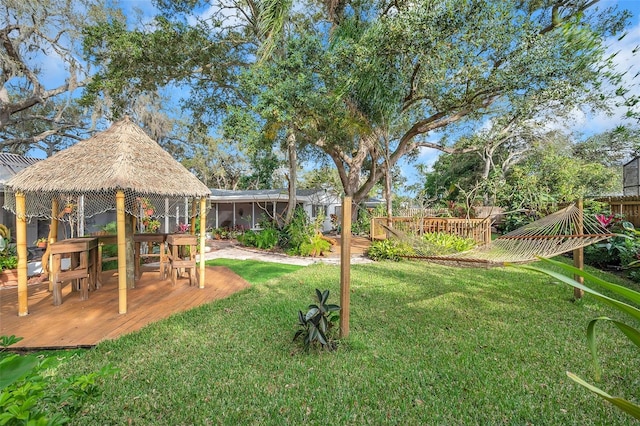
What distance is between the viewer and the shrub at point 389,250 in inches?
329

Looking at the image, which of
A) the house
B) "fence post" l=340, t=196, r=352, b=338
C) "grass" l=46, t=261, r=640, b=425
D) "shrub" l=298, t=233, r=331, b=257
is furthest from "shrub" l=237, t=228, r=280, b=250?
"fence post" l=340, t=196, r=352, b=338

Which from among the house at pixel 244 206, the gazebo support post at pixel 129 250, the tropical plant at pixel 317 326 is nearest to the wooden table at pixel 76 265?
the gazebo support post at pixel 129 250

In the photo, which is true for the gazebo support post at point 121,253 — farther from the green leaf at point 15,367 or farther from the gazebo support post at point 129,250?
the green leaf at point 15,367

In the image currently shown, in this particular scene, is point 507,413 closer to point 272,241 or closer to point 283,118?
point 283,118

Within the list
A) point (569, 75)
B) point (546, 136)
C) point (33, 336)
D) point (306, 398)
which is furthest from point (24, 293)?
point (546, 136)

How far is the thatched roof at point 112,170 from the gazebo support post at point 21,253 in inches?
9.1

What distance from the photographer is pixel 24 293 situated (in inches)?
156

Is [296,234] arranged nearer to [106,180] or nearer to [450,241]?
[450,241]

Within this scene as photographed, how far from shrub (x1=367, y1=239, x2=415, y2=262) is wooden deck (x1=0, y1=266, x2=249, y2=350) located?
4.25 meters

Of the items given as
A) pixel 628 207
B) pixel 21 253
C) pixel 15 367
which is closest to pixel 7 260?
pixel 21 253

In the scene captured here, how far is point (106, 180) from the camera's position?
3959mm

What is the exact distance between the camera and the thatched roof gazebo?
157 inches

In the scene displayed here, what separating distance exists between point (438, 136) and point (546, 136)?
29.0 ft

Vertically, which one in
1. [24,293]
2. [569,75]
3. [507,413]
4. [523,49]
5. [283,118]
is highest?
[523,49]
